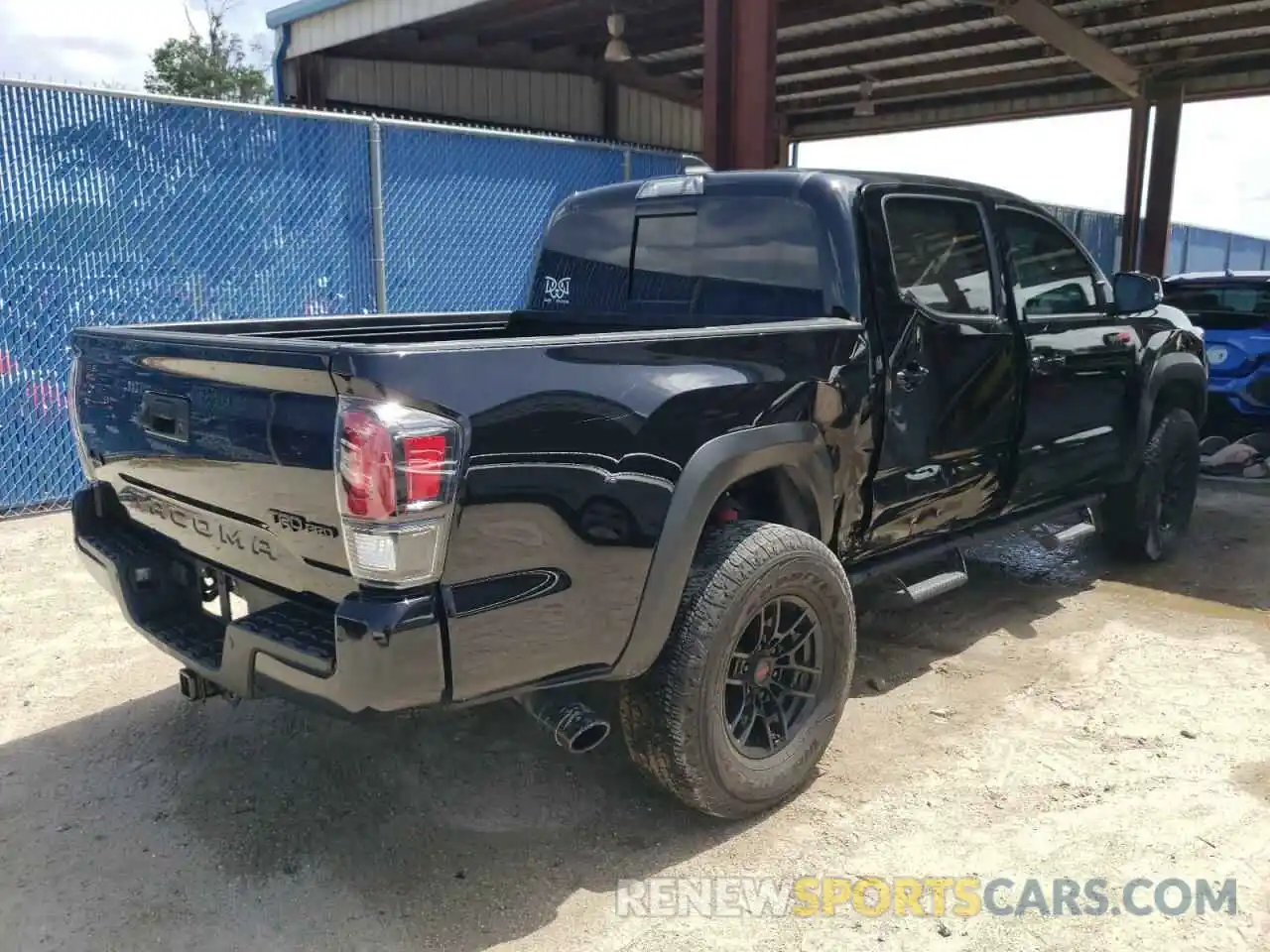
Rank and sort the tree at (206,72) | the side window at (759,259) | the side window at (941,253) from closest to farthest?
the side window at (759,259) → the side window at (941,253) → the tree at (206,72)

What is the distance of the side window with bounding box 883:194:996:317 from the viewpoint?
3773 millimetres

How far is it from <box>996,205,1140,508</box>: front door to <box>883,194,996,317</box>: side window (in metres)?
0.21

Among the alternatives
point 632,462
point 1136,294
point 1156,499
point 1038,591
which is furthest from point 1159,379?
point 632,462

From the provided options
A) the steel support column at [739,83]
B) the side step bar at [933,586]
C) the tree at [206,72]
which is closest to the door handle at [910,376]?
the side step bar at [933,586]

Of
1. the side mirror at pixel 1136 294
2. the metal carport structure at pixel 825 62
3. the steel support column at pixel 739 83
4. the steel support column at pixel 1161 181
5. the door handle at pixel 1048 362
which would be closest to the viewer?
the door handle at pixel 1048 362

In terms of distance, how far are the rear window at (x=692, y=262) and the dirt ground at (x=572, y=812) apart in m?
1.64

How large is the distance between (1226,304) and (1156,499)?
12.5 ft

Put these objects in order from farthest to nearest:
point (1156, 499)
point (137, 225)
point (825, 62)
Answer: point (825, 62) < point (137, 225) < point (1156, 499)

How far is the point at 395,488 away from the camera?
225 centimetres

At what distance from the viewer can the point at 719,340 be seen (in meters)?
2.97

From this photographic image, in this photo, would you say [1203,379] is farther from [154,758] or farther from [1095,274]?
[154,758]

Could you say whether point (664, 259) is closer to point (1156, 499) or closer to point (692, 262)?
point (692, 262)

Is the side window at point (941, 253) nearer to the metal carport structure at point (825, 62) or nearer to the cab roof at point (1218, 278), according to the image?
the cab roof at point (1218, 278)

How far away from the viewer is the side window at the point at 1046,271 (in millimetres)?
4426
